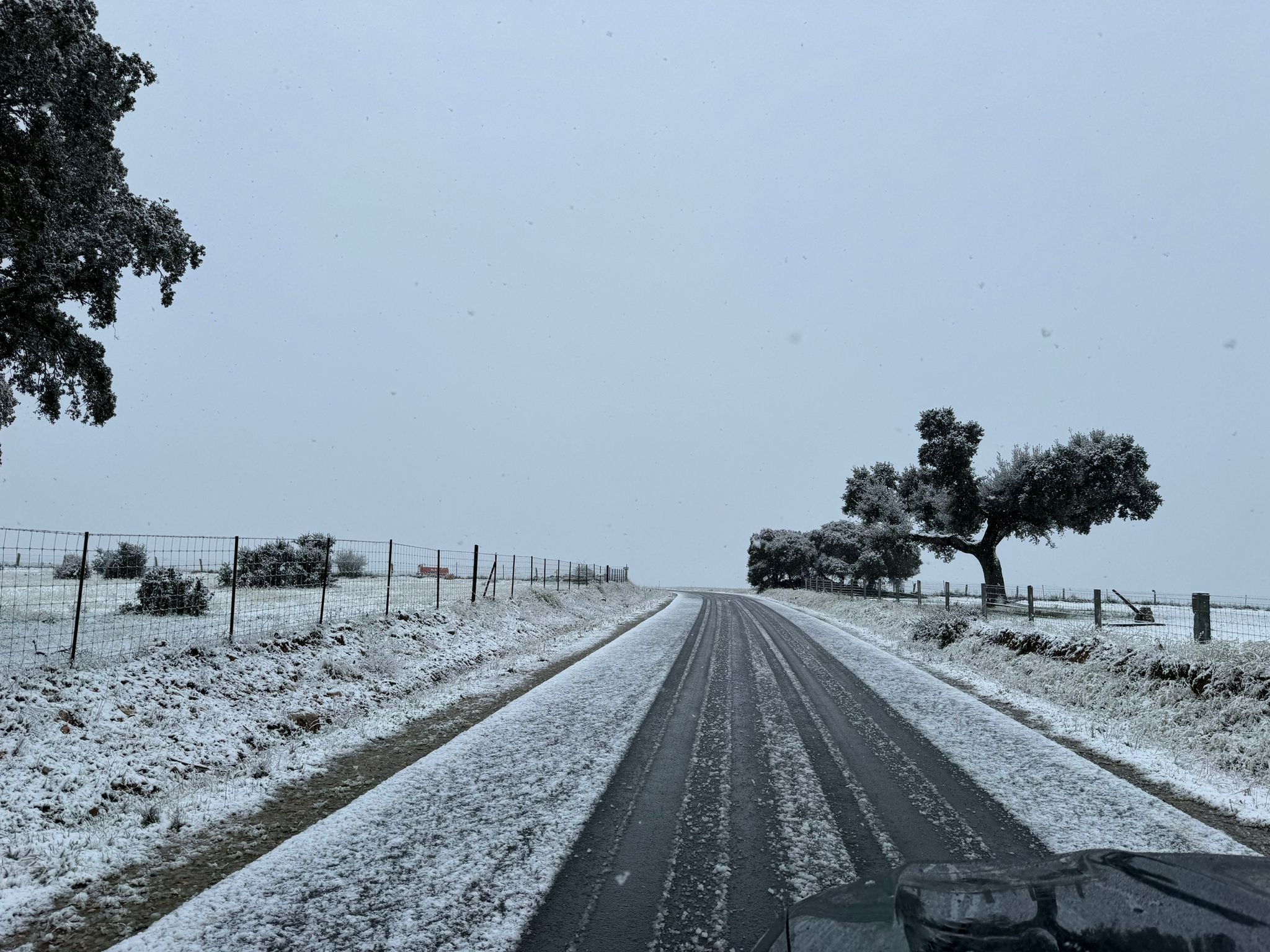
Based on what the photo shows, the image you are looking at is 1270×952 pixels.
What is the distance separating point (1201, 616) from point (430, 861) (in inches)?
537

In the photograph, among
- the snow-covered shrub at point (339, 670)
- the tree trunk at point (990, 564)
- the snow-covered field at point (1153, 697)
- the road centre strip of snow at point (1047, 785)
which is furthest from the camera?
the tree trunk at point (990, 564)

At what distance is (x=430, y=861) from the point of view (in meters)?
4.39

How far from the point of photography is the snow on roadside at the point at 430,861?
3.56 meters

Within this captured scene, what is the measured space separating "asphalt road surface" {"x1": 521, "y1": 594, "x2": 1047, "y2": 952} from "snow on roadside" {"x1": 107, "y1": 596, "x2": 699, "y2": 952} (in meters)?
0.25

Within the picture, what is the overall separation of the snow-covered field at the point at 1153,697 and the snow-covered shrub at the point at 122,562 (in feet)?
88.9

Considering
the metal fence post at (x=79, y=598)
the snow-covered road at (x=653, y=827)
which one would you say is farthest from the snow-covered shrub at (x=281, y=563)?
the snow-covered road at (x=653, y=827)

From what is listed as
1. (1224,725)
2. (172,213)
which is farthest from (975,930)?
(172,213)

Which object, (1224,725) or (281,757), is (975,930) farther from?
(1224,725)

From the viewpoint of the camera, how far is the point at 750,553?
7456 centimetres

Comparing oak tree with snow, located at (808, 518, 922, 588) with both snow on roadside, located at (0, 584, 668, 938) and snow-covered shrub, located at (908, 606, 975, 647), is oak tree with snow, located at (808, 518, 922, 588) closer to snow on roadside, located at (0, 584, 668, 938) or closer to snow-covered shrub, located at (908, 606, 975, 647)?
snow-covered shrub, located at (908, 606, 975, 647)

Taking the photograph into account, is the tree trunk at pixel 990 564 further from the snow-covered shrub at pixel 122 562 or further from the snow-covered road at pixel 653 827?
the snow-covered shrub at pixel 122 562

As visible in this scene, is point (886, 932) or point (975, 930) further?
point (886, 932)

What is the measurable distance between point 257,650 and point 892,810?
29.2 ft

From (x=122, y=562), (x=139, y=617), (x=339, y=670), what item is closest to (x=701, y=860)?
(x=339, y=670)
